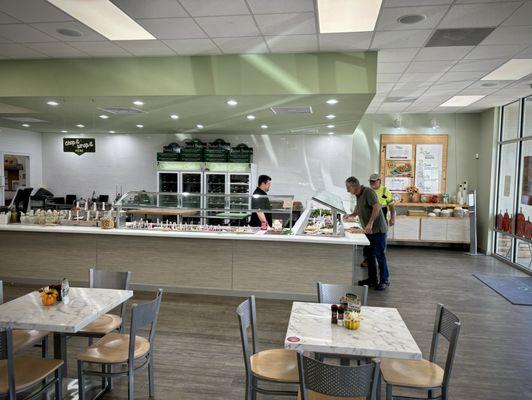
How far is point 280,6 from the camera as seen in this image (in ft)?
12.6

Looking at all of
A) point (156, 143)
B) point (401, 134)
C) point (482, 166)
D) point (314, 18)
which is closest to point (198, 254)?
point (314, 18)

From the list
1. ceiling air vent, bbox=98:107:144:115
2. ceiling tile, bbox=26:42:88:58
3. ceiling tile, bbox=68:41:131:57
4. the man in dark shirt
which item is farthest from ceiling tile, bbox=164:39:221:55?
the man in dark shirt

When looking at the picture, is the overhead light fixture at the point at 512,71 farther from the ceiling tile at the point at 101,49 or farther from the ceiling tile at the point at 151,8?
the ceiling tile at the point at 101,49

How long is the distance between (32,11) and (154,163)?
22.1 ft

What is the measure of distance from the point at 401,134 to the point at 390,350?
854 centimetres

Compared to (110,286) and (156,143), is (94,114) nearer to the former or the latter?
(156,143)

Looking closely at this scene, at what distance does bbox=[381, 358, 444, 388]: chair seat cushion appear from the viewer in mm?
2447

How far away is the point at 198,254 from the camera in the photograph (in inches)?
224

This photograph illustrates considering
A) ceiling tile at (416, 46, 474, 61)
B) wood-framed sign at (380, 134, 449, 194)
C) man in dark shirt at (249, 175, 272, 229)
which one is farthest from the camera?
wood-framed sign at (380, 134, 449, 194)

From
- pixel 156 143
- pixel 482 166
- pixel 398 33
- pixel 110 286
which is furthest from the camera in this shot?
pixel 156 143

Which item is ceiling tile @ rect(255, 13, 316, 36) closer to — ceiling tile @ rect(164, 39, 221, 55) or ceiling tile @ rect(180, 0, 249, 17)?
ceiling tile @ rect(180, 0, 249, 17)

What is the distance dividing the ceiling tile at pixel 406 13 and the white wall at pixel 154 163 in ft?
19.1

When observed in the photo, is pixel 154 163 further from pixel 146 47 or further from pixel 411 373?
pixel 411 373

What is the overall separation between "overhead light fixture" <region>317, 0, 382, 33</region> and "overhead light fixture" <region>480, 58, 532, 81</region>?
8.65 feet
